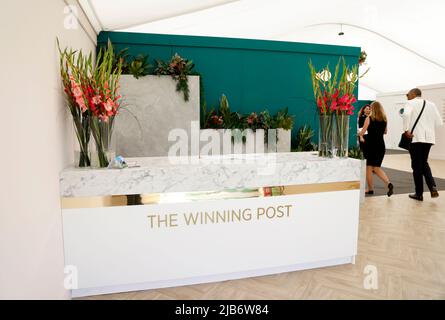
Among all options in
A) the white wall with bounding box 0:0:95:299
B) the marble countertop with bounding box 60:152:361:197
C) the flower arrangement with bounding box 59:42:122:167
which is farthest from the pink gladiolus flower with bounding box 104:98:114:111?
the marble countertop with bounding box 60:152:361:197

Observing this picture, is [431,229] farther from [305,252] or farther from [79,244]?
[79,244]

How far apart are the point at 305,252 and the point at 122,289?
4.96ft

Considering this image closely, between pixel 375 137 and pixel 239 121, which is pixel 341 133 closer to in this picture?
pixel 239 121

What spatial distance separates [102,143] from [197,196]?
80 centimetres

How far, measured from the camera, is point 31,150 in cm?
168

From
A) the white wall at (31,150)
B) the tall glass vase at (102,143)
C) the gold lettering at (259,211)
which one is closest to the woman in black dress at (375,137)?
the gold lettering at (259,211)

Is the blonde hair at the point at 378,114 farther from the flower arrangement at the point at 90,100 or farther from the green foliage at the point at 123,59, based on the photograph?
the flower arrangement at the point at 90,100

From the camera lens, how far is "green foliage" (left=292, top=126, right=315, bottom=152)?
6371mm

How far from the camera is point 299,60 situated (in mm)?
6520

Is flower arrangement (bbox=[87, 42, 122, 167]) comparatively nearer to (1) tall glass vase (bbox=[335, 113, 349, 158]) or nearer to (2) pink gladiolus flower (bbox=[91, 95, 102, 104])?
(2) pink gladiolus flower (bbox=[91, 95, 102, 104])

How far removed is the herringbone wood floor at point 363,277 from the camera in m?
2.48

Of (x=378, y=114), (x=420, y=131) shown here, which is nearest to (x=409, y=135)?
(x=420, y=131)
